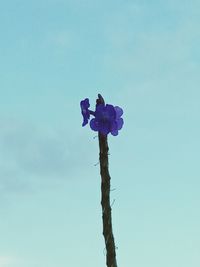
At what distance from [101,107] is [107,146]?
85 cm

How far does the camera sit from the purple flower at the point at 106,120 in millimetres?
10805

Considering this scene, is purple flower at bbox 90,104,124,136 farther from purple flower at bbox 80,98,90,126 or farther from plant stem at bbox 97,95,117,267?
plant stem at bbox 97,95,117,267

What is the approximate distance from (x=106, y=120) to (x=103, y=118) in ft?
0.24

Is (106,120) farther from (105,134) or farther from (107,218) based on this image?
(107,218)

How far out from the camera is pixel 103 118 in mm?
10945

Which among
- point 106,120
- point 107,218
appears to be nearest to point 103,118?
point 106,120

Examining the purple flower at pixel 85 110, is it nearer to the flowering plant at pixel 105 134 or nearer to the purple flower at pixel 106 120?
the flowering plant at pixel 105 134

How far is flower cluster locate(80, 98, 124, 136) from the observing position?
10.8m

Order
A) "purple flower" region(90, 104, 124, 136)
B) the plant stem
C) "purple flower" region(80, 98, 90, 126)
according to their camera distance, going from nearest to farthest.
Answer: the plant stem < "purple flower" region(90, 104, 124, 136) < "purple flower" region(80, 98, 90, 126)

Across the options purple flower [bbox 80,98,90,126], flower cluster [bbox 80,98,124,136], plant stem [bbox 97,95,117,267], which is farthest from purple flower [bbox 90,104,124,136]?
plant stem [bbox 97,95,117,267]

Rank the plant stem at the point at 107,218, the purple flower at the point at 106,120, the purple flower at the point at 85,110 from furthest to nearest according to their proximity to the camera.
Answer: the purple flower at the point at 85,110 < the purple flower at the point at 106,120 < the plant stem at the point at 107,218

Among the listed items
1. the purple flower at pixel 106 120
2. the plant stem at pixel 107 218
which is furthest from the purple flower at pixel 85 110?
the plant stem at pixel 107 218

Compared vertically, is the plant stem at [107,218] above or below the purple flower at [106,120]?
below

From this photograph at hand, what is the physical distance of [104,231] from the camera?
33.2 ft
